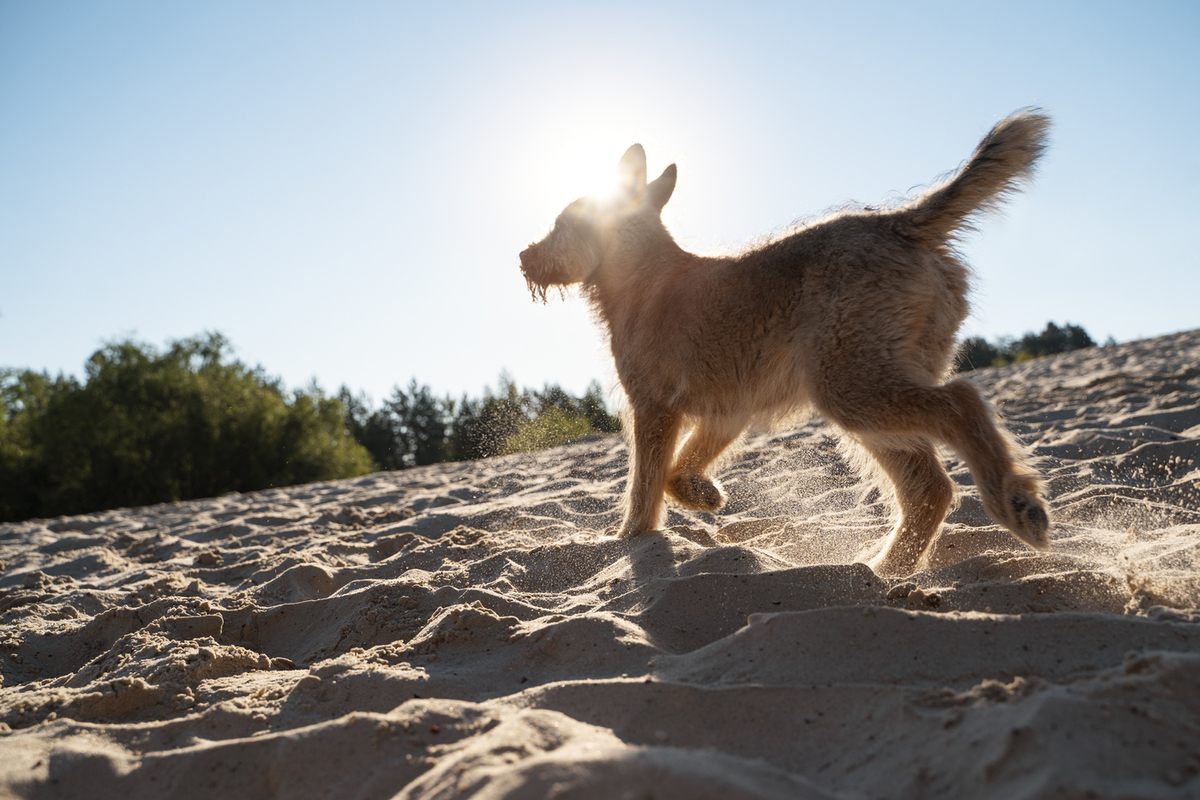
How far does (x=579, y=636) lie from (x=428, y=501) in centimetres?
436

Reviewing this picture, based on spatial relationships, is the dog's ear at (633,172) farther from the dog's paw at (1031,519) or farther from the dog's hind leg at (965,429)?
the dog's paw at (1031,519)

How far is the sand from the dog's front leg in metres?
0.26

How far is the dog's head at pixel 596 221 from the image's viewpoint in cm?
451

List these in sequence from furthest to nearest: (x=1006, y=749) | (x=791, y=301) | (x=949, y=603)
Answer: (x=791, y=301), (x=949, y=603), (x=1006, y=749)

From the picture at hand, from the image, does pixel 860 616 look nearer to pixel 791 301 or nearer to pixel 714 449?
pixel 791 301

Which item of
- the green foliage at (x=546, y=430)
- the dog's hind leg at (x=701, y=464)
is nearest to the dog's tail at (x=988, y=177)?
the dog's hind leg at (x=701, y=464)

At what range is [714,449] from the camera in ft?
13.8

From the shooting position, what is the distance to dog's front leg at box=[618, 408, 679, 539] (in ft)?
12.5

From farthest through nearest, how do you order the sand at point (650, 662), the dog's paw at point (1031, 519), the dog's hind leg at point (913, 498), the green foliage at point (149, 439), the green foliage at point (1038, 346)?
1. the green foliage at point (1038, 346)
2. the green foliage at point (149, 439)
3. the dog's hind leg at point (913, 498)
4. the dog's paw at point (1031, 519)
5. the sand at point (650, 662)

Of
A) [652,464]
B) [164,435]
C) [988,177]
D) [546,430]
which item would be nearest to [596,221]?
[652,464]

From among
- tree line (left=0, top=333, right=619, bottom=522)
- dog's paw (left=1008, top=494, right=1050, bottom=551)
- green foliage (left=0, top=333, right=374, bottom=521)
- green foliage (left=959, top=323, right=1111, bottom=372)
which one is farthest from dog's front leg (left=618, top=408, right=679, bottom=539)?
green foliage (left=959, top=323, right=1111, bottom=372)

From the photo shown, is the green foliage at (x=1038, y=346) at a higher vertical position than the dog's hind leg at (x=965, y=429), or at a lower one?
higher

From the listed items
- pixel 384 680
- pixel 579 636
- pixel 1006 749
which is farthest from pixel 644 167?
pixel 1006 749

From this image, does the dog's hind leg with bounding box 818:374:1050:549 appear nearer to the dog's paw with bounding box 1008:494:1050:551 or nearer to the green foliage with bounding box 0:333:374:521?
the dog's paw with bounding box 1008:494:1050:551
